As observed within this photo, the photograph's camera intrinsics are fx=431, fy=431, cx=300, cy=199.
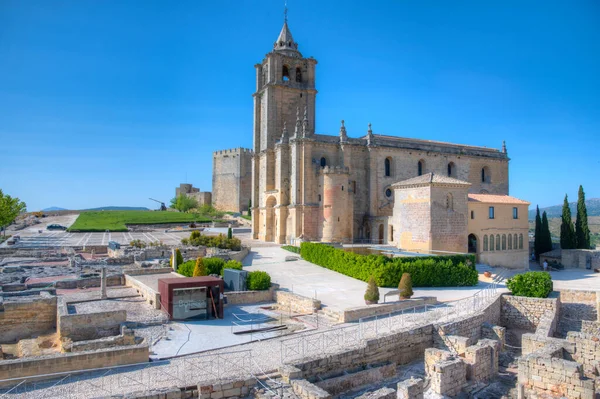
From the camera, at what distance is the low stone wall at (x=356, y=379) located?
10242 millimetres

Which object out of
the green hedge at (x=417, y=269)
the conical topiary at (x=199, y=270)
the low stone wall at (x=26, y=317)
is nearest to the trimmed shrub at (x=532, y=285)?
the green hedge at (x=417, y=269)

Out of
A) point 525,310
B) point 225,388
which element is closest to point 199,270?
point 225,388

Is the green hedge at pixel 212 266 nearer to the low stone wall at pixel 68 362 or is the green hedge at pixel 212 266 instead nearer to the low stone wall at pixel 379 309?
the low stone wall at pixel 379 309

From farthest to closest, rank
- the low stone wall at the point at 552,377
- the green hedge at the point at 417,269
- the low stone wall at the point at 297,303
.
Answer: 1. the green hedge at the point at 417,269
2. the low stone wall at the point at 297,303
3. the low stone wall at the point at 552,377

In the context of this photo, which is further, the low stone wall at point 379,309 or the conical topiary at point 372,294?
the conical topiary at point 372,294

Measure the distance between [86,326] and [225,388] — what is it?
727cm

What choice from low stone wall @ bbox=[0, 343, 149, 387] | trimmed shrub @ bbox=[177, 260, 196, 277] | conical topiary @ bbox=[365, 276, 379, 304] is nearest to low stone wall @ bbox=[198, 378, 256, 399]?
low stone wall @ bbox=[0, 343, 149, 387]

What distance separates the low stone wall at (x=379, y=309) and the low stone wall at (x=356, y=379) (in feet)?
12.6

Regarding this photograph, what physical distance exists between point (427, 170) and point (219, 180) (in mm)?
43000

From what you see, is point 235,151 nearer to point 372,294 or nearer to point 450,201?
point 450,201

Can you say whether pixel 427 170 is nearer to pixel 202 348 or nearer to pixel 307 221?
pixel 307 221

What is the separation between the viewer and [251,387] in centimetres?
902

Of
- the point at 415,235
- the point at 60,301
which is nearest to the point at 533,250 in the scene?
the point at 415,235

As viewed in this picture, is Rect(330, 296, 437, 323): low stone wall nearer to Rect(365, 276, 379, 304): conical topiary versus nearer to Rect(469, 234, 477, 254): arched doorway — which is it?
Rect(365, 276, 379, 304): conical topiary
